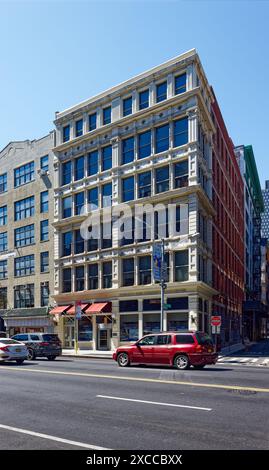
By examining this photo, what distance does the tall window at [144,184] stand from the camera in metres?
39.3

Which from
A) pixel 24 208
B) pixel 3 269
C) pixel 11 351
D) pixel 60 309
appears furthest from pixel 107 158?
pixel 11 351

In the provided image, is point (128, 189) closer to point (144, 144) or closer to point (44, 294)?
point (144, 144)

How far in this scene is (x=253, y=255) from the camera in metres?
84.6

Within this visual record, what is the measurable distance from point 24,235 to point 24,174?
6.98 m

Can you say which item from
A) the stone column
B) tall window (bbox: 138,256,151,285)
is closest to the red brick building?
tall window (bbox: 138,256,151,285)

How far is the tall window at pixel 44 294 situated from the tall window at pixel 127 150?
15.6m

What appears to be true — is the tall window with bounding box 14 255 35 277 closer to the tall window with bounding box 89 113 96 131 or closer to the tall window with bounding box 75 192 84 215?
the tall window with bounding box 75 192 84 215

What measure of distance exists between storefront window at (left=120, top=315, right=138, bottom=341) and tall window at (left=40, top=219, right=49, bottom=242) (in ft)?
44.2

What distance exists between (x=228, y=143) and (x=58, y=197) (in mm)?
22408

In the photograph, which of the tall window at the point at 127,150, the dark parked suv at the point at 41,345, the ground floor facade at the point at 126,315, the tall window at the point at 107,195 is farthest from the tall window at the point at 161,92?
the dark parked suv at the point at 41,345

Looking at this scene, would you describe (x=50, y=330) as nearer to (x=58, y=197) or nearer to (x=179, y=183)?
(x=58, y=197)

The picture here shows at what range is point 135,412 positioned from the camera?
1116cm

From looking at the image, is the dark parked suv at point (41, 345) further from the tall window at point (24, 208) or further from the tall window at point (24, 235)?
the tall window at point (24, 208)
